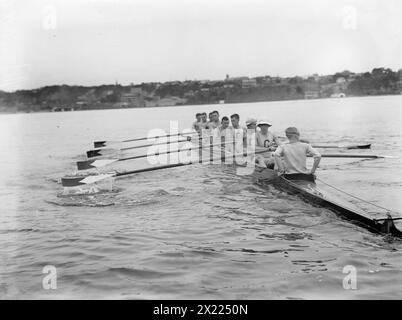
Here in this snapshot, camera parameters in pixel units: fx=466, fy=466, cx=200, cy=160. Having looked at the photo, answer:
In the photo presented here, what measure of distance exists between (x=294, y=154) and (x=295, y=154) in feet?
0.07

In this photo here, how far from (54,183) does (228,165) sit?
6.05m

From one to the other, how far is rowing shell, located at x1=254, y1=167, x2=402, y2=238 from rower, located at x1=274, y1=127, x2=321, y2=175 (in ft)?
0.50

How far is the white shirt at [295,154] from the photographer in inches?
381

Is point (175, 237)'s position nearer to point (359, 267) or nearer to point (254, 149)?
point (359, 267)

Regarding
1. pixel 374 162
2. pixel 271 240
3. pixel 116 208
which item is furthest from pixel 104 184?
pixel 374 162

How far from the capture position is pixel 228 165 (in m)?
16.8
